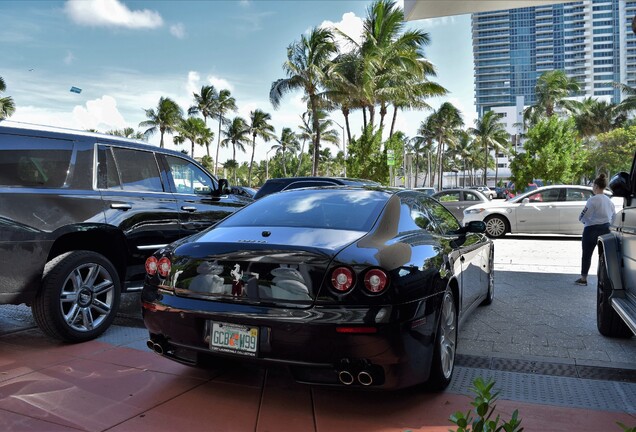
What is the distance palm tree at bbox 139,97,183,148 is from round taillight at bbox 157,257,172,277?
62454 millimetres

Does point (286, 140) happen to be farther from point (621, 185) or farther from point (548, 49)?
point (548, 49)

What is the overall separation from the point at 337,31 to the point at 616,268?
3169cm

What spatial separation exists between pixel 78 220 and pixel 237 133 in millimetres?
67317

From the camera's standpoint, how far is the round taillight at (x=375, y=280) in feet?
9.81

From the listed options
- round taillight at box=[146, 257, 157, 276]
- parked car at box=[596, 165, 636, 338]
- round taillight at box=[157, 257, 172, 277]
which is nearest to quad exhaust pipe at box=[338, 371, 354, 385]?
round taillight at box=[157, 257, 172, 277]

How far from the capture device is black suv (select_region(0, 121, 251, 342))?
4.31 meters

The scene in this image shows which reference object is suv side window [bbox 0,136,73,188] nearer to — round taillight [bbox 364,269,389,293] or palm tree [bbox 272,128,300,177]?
round taillight [bbox 364,269,389,293]

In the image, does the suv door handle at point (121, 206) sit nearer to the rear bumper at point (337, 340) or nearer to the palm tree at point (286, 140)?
the rear bumper at point (337, 340)

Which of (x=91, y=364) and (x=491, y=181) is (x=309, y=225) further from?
(x=491, y=181)

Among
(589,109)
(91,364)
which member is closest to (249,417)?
(91,364)

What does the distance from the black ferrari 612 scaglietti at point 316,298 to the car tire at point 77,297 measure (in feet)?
4.70

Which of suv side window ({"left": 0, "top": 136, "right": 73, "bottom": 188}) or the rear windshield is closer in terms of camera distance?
the rear windshield

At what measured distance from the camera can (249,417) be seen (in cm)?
324

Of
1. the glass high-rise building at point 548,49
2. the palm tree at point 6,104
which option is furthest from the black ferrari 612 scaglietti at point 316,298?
the glass high-rise building at point 548,49
